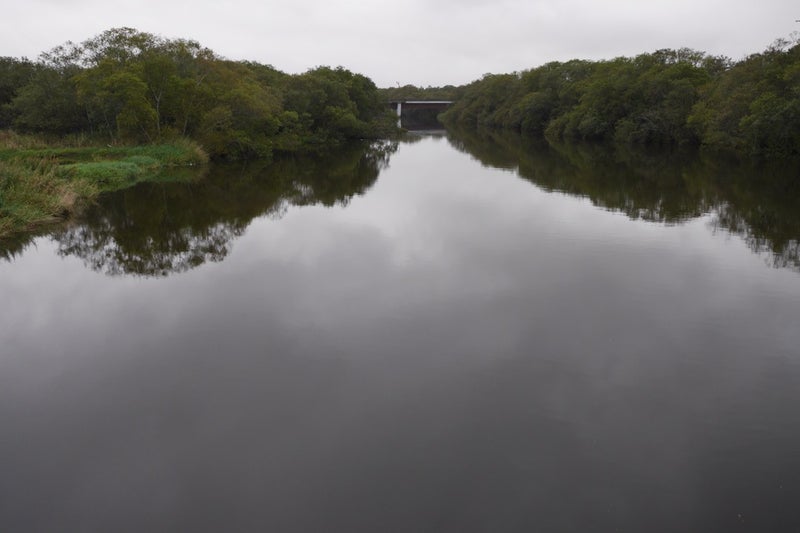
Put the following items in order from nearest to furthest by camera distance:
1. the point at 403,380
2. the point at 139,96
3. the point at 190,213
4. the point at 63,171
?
the point at 403,380
the point at 190,213
the point at 63,171
the point at 139,96

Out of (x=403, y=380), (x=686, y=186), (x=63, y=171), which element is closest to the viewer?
(x=403, y=380)

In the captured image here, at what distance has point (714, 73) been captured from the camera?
198 ft

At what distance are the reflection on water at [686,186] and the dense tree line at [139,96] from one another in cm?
1837

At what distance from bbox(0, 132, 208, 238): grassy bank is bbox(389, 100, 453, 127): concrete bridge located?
91642mm

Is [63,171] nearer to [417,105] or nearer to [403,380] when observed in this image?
[403,380]

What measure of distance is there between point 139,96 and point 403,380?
33.0 meters

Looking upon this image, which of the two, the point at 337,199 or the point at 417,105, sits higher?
the point at 417,105

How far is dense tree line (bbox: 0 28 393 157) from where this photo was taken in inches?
1436

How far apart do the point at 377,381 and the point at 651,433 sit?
369 cm

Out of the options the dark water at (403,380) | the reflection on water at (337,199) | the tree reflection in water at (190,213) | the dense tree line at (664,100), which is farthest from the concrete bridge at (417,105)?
the dark water at (403,380)

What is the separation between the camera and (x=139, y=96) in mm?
35562

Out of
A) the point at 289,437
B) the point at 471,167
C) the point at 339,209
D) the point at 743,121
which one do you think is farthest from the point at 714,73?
the point at 289,437

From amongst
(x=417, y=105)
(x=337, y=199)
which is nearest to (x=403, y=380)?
(x=337, y=199)

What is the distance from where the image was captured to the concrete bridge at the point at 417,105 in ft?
427
